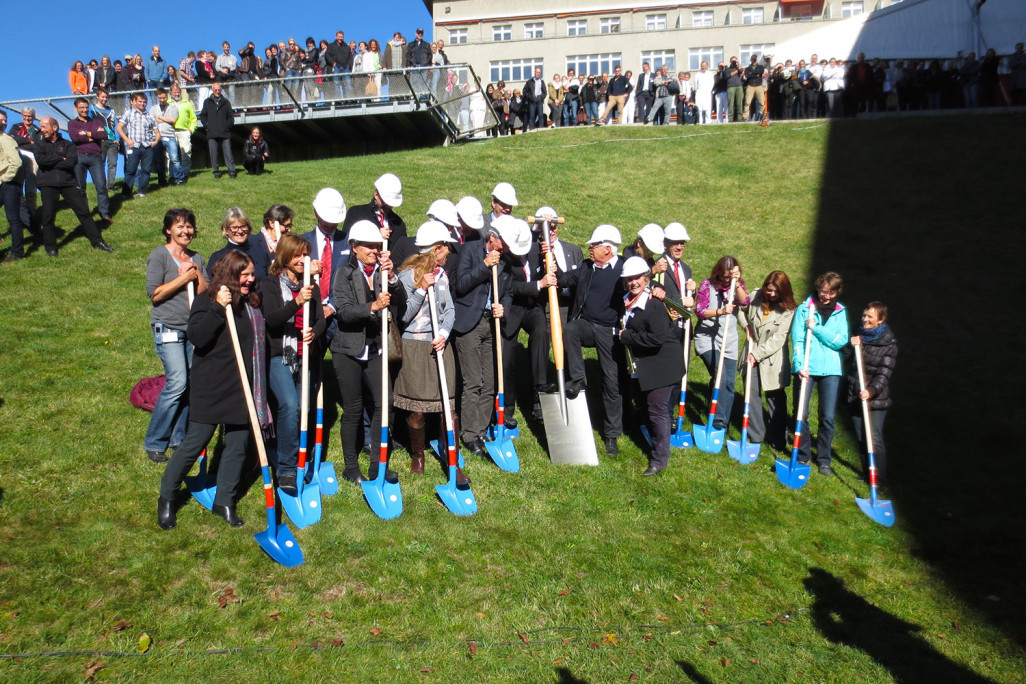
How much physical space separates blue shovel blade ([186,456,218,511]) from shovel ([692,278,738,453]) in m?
5.04

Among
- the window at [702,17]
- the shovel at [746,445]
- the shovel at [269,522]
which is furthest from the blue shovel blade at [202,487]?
the window at [702,17]

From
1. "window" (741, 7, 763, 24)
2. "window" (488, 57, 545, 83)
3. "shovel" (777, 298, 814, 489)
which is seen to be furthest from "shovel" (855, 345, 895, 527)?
"window" (741, 7, 763, 24)

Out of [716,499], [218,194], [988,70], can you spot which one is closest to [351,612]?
[716,499]

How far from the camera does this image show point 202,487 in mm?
6844

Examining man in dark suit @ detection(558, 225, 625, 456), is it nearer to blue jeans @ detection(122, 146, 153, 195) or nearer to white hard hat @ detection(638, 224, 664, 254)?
white hard hat @ detection(638, 224, 664, 254)

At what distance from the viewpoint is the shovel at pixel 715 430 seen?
28.8 ft

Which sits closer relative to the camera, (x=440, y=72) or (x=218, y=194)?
(x=218, y=194)

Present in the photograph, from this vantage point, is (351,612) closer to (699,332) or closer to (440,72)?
(699,332)

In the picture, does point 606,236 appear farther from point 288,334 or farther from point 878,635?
point 878,635

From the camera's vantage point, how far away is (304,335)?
6.64 meters

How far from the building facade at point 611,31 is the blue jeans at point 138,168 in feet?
99.7

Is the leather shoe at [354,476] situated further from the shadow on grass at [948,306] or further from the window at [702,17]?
the window at [702,17]

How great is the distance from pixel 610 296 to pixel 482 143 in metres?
16.0

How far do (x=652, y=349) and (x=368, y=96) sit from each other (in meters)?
17.8
